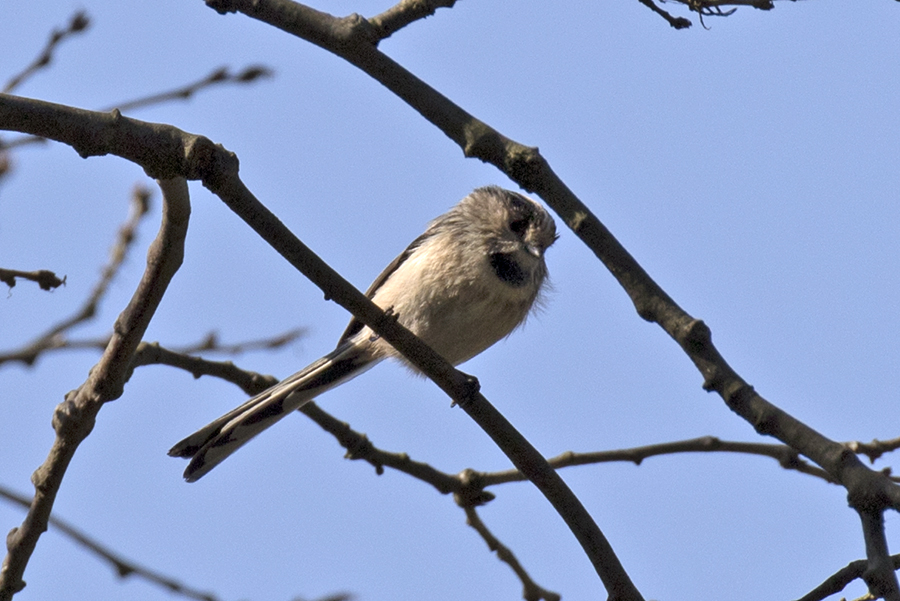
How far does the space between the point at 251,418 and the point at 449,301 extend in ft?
2.83

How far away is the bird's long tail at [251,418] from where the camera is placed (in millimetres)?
3533

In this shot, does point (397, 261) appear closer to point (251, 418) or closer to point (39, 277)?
point (251, 418)

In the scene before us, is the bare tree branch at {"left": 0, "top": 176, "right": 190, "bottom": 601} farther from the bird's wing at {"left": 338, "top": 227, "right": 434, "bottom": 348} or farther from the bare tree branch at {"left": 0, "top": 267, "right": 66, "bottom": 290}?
the bird's wing at {"left": 338, "top": 227, "right": 434, "bottom": 348}

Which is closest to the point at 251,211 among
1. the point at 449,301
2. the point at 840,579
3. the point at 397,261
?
the point at 840,579

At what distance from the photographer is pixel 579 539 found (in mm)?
2613

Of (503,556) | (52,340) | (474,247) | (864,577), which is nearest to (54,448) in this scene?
(52,340)

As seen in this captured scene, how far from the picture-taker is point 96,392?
2914 mm

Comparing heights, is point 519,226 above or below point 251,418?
above

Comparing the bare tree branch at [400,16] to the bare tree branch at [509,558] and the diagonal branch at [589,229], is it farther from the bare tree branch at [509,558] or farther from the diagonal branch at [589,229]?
the bare tree branch at [509,558]

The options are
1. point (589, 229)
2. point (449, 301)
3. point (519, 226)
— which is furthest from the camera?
point (519, 226)

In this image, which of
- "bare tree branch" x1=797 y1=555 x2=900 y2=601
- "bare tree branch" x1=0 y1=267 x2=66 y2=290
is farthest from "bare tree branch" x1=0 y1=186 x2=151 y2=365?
"bare tree branch" x1=797 y1=555 x2=900 y2=601

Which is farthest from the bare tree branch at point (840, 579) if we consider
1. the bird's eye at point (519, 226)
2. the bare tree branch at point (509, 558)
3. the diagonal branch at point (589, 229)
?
the bird's eye at point (519, 226)

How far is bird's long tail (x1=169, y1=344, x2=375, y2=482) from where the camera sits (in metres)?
3.53

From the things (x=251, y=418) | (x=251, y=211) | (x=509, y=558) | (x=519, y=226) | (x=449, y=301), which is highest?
(x=519, y=226)
